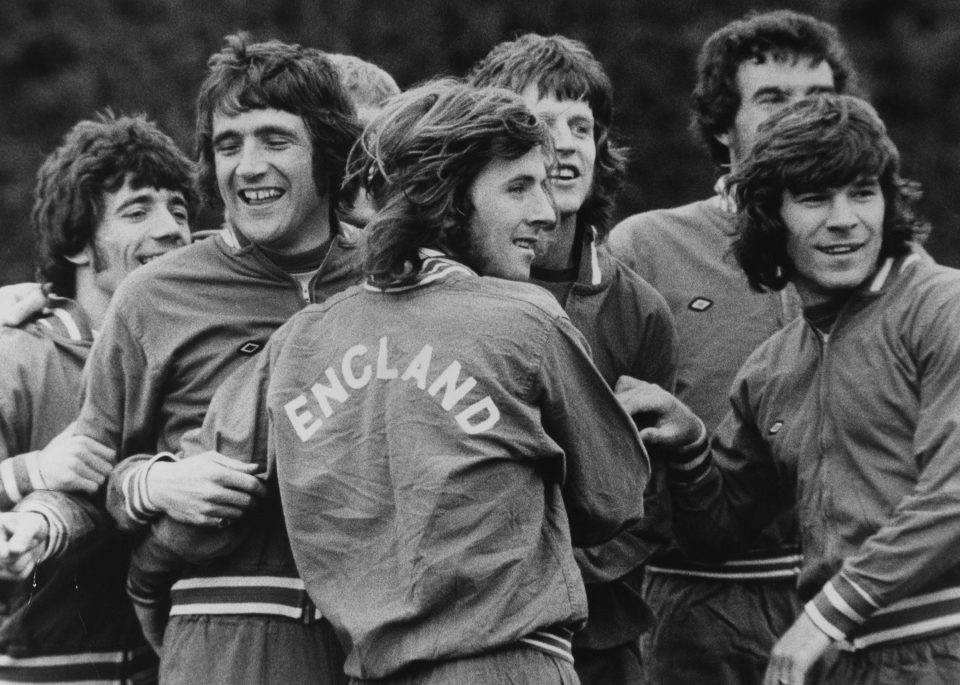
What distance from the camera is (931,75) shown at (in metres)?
13.2

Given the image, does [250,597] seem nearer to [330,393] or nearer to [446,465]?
[330,393]

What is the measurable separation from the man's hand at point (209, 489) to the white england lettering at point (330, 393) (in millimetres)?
378

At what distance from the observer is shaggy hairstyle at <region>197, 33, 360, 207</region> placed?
16.7ft

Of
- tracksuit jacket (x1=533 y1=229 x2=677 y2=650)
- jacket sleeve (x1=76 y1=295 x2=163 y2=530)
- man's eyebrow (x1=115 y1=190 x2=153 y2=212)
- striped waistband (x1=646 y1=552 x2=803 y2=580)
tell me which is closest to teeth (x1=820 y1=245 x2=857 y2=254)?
tracksuit jacket (x1=533 y1=229 x2=677 y2=650)

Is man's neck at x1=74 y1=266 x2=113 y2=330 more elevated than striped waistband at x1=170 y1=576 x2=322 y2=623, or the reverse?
man's neck at x1=74 y1=266 x2=113 y2=330

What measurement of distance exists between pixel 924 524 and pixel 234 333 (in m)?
1.67

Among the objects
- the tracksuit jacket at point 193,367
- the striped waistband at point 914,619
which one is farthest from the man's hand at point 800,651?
the tracksuit jacket at point 193,367

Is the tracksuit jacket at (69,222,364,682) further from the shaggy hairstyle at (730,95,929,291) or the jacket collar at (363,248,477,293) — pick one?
the shaggy hairstyle at (730,95,929,291)

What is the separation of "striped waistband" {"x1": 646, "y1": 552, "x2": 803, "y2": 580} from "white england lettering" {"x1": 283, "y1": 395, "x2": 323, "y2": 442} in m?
1.70

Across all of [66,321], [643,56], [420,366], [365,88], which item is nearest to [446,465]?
[420,366]

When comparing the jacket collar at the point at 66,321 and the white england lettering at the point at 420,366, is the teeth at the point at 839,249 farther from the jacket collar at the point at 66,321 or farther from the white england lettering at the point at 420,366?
the jacket collar at the point at 66,321

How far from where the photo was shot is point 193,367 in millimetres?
4914

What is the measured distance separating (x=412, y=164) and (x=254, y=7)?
1003 cm

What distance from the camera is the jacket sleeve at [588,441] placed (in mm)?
4230
